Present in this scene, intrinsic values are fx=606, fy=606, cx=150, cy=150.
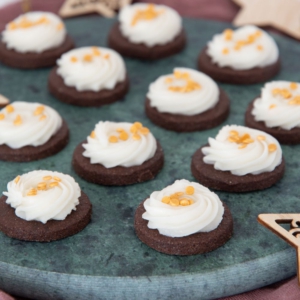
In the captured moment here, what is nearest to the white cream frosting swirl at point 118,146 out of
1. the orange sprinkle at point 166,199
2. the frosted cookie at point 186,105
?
the frosted cookie at point 186,105

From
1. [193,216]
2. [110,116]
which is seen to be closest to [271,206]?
[193,216]

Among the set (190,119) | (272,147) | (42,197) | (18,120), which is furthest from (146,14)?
(42,197)

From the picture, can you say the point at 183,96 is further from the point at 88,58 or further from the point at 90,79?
the point at 88,58

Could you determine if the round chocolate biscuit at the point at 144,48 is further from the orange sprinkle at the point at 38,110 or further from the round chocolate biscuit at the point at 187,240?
the round chocolate biscuit at the point at 187,240

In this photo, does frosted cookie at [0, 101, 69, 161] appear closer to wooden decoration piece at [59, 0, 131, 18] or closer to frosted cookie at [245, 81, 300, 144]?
frosted cookie at [245, 81, 300, 144]

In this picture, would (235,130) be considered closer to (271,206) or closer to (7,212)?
(271,206)

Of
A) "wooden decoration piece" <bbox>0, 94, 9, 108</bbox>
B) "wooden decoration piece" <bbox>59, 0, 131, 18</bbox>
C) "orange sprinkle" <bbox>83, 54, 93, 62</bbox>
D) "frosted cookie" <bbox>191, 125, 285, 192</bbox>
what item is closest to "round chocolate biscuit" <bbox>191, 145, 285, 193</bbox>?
"frosted cookie" <bbox>191, 125, 285, 192</bbox>
